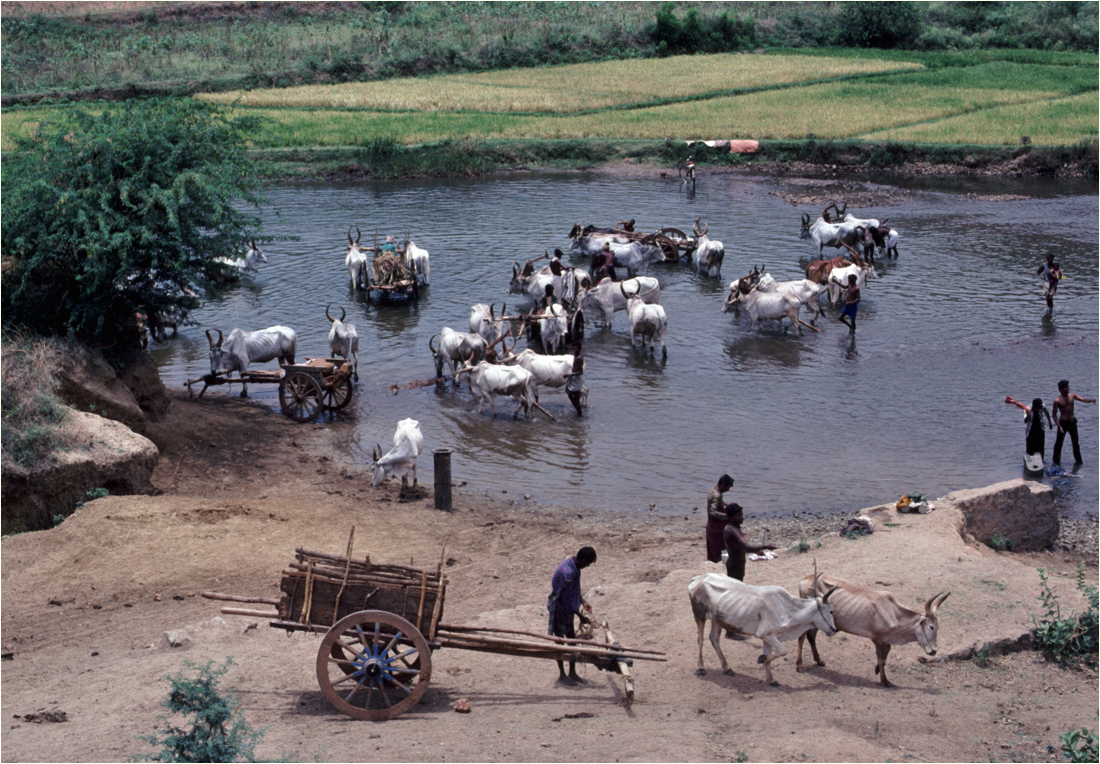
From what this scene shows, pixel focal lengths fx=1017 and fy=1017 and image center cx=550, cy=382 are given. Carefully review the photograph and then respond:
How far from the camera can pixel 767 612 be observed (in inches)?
379

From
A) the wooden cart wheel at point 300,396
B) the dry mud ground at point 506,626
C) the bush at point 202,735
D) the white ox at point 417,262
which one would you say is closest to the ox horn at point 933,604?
the dry mud ground at point 506,626

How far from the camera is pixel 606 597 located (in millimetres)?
11938

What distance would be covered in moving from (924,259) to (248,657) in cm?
2533

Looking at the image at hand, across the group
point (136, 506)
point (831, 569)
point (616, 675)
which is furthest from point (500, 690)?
point (136, 506)

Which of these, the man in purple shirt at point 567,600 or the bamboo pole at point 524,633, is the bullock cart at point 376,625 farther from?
the man in purple shirt at point 567,600

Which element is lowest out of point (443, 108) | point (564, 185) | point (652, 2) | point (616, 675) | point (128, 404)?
point (616, 675)

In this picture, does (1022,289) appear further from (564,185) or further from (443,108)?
(443,108)

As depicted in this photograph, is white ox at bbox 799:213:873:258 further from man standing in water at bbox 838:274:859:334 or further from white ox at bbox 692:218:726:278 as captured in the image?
man standing in water at bbox 838:274:859:334

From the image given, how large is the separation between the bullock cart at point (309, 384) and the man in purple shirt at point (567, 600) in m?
9.78

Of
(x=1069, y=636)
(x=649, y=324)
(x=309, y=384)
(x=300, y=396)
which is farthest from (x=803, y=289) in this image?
(x=1069, y=636)

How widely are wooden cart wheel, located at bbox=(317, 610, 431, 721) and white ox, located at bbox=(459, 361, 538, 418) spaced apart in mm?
9445

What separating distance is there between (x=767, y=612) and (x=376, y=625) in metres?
3.65

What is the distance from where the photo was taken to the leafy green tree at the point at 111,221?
55.0ft

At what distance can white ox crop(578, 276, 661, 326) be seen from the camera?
80.5ft
